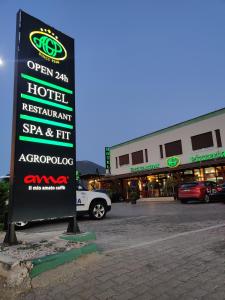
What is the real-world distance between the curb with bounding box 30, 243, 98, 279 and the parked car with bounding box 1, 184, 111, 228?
610cm

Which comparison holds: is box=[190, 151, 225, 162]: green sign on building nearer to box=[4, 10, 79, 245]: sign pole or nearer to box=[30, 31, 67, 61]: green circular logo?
box=[4, 10, 79, 245]: sign pole

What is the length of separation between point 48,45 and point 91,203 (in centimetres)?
666

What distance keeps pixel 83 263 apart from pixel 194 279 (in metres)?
1.68

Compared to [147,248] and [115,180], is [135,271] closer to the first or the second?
[147,248]

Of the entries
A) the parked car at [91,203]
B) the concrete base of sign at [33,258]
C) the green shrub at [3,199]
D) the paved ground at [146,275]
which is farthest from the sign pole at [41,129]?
the parked car at [91,203]

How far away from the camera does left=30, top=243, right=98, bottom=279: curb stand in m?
3.61

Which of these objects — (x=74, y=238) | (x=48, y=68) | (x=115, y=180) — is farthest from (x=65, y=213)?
(x=115, y=180)

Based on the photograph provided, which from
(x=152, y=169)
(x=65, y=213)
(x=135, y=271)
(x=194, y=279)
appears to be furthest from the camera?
(x=152, y=169)

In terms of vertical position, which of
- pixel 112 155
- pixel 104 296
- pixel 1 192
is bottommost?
pixel 104 296

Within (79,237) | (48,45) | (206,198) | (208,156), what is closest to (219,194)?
(206,198)

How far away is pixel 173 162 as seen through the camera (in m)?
27.8

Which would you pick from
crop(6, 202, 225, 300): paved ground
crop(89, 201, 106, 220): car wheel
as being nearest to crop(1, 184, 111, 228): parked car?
crop(89, 201, 106, 220): car wheel

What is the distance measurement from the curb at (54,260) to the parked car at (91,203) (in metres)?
6.10

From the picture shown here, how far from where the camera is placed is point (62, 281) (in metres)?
3.52
